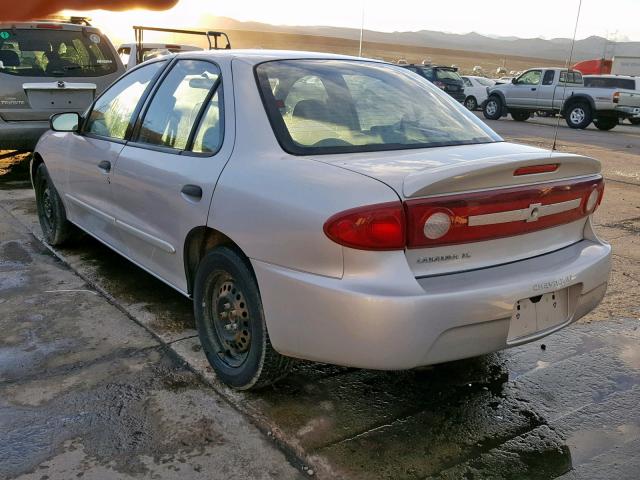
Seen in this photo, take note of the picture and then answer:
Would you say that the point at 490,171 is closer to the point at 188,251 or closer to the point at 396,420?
the point at 396,420

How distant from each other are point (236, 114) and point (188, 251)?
29.3 inches

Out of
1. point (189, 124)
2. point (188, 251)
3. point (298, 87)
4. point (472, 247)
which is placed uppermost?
point (298, 87)

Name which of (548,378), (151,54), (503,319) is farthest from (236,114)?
(151,54)

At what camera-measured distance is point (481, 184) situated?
2.49 metres

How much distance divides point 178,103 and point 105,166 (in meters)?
0.77

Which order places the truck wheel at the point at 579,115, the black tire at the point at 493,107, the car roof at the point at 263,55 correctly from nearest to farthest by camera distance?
the car roof at the point at 263,55 < the truck wheel at the point at 579,115 < the black tire at the point at 493,107

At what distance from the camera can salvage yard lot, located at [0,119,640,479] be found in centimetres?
251

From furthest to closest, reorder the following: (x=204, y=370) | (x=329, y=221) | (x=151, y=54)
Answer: (x=151, y=54)
(x=204, y=370)
(x=329, y=221)

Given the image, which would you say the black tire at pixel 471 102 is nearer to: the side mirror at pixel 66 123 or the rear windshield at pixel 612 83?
the rear windshield at pixel 612 83

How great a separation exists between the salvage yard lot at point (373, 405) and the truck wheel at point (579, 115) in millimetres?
15915

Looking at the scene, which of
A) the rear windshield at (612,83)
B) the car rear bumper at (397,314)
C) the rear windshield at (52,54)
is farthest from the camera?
the rear windshield at (612,83)

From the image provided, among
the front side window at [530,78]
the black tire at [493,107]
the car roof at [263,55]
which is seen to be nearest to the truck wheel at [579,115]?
the front side window at [530,78]

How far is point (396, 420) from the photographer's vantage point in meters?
2.80

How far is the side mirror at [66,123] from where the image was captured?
4496mm
